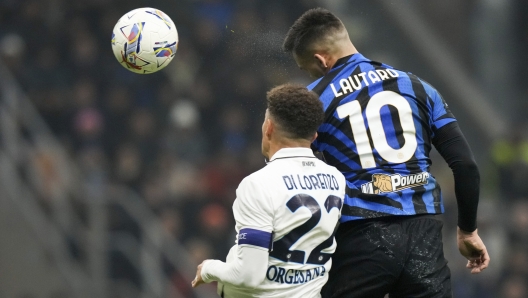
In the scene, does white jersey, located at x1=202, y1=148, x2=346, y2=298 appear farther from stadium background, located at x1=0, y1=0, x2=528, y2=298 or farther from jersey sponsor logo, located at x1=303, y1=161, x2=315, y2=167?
stadium background, located at x1=0, y1=0, x2=528, y2=298

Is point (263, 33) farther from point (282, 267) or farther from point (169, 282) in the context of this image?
point (169, 282)

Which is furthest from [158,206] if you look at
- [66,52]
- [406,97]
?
[406,97]

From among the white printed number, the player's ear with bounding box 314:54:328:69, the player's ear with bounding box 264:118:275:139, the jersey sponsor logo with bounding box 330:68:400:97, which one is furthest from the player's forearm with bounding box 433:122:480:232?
the player's ear with bounding box 264:118:275:139

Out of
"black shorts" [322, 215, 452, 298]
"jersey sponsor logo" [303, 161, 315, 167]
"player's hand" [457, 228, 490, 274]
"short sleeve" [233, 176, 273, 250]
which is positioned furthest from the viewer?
"player's hand" [457, 228, 490, 274]

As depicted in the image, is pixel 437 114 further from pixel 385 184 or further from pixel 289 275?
pixel 289 275

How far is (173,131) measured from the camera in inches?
419

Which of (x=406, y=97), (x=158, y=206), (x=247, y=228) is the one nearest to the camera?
(x=247, y=228)

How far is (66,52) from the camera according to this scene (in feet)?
36.5

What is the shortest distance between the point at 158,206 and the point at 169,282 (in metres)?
1.15

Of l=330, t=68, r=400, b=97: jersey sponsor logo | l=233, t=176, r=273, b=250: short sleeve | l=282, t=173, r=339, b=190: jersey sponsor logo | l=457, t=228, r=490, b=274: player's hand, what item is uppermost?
l=330, t=68, r=400, b=97: jersey sponsor logo

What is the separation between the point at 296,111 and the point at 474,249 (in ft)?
3.80

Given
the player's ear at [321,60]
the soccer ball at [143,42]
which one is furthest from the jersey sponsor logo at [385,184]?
the soccer ball at [143,42]

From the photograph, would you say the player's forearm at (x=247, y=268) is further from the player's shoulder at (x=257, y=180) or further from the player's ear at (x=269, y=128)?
the player's ear at (x=269, y=128)

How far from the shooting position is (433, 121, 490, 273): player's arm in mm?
A: 3703
